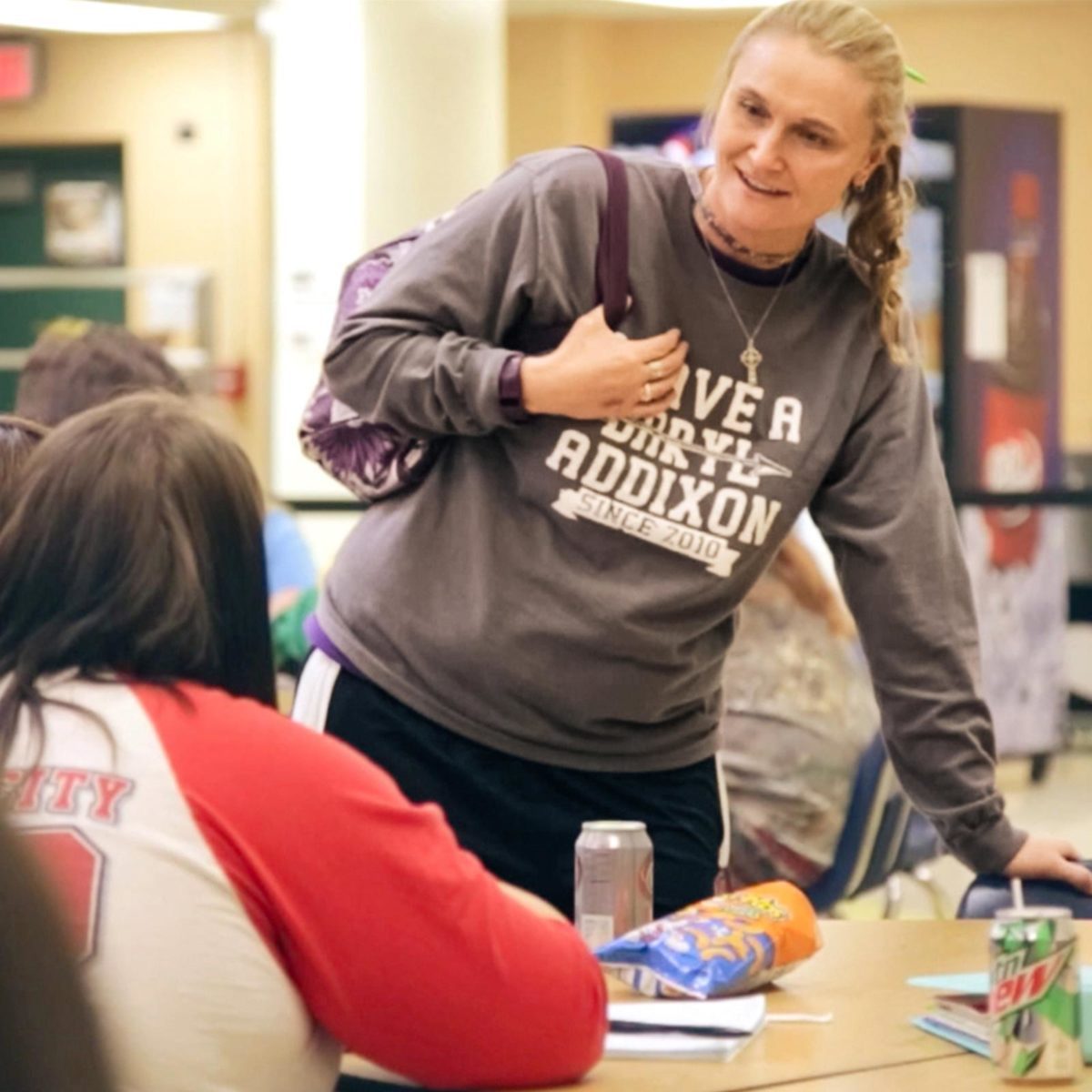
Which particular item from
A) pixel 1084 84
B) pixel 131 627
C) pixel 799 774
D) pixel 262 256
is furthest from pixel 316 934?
pixel 1084 84

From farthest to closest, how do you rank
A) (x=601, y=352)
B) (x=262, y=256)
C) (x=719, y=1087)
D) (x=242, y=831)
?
(x=262, y=256), (x=601, y=352), (x=719, y=1087), (x=242, y=831)

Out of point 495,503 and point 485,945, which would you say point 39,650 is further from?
point 495,503

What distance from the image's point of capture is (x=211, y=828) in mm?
1386

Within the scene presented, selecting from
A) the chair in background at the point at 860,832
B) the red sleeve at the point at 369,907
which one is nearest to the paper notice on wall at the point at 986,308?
the chair in background at the point at 860,832

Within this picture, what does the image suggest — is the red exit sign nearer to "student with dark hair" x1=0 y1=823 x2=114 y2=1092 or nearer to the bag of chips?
the bag of chips

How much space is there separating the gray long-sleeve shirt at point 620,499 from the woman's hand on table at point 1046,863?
2 centimetres

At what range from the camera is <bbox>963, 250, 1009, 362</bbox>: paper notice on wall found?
27.9 ft

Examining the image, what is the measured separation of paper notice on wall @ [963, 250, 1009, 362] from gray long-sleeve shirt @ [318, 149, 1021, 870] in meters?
6.41

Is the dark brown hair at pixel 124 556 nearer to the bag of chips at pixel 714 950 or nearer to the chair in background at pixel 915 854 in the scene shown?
the bag of chips at pixel 714 950

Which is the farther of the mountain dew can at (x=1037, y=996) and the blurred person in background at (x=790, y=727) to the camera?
the blurred person in background at (x=790, y=727)

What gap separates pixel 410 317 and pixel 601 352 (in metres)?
0.20

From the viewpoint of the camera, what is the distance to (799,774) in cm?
399

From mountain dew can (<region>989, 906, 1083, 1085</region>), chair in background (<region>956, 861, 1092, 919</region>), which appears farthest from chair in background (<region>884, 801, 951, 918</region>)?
mountain dew can (<region>989, 906, 1083, 1085</region>)

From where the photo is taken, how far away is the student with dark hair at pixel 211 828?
54.3 inches
